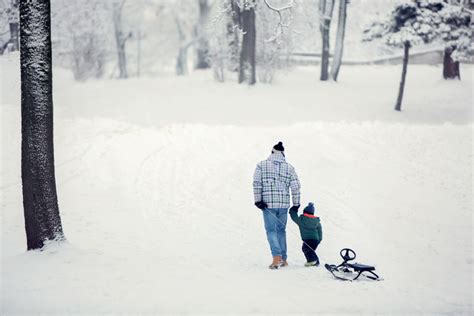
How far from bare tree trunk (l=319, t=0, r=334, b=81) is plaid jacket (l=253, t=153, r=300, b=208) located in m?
19.0

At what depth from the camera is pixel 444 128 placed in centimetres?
2005

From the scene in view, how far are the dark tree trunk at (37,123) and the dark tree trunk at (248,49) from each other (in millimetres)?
15878

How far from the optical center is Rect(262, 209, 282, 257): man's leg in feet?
27.1

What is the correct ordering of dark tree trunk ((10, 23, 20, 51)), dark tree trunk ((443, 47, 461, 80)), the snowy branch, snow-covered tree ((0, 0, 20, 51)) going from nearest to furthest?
the snowy branch, snow-covered tree ((0, 0, 20, 51)), dark tree trunk ((10, 23, 20, 51)), dark tree trunk ((443, 47, 461, 80))

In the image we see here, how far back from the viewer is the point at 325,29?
26.6 meters

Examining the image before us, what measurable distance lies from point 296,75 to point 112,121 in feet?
43.8

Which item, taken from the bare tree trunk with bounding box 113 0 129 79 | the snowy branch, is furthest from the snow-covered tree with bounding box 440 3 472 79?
the bare tree trunk with bounding box 113 0 129 79

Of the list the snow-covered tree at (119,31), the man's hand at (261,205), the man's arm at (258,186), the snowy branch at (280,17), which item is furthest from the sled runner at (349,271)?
the snow-covered tree at (119,31)

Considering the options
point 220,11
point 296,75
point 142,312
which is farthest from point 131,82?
point 142,312

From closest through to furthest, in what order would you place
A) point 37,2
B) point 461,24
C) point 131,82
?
point 37,2 < point 461,24 < point 131,82

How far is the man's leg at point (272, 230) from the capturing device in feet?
27.1

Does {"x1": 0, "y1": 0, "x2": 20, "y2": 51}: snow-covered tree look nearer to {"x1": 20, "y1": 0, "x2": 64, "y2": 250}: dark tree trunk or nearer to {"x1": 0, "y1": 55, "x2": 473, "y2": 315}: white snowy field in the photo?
{"x1": 0, "y1": 55, "x2": 473, "y2": 315}: white snowy field

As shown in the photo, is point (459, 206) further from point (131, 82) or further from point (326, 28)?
point (131, 82)

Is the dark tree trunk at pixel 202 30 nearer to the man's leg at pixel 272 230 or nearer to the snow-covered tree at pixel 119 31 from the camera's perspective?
the snow-covered tree at pixel 119 31
